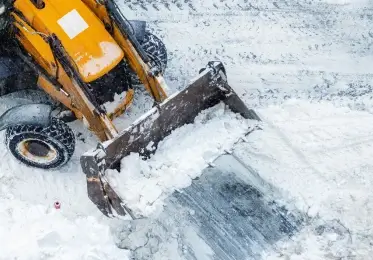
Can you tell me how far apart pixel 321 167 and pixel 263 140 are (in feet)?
2.66

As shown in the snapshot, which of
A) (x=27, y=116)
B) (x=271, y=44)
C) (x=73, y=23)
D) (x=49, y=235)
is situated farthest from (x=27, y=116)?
(x=271, y=44)

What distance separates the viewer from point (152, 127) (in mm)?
6875

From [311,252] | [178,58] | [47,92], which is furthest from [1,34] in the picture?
[311,252]

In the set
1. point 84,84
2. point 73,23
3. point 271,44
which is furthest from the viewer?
point 271,44

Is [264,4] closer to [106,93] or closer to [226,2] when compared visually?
[226,2]

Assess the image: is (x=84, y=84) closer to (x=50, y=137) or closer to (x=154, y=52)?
(x=50, y=137)

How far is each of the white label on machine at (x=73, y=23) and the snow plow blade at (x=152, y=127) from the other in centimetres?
135

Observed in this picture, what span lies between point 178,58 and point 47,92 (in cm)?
219

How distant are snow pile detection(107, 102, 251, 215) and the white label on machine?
1650 millimetres

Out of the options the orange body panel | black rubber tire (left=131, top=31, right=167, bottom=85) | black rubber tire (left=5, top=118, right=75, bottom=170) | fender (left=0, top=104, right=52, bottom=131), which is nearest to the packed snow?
black rubber tire (left=5, top=118, right=75, bottom=170)

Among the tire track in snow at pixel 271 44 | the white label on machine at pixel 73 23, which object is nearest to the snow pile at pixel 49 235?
the white label on machine at pixel 73 23

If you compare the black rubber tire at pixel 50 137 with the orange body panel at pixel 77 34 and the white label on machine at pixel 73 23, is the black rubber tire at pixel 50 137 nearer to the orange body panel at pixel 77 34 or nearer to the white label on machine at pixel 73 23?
the orange body panel at pixel 77 34

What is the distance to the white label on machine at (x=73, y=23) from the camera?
7.06 m

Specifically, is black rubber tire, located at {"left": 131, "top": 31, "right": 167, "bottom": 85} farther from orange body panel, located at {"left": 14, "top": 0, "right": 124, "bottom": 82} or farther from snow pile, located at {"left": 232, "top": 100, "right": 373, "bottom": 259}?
snow pile, located at {"left": 232, "top": 100, "right": 373, "bottom": 259}
